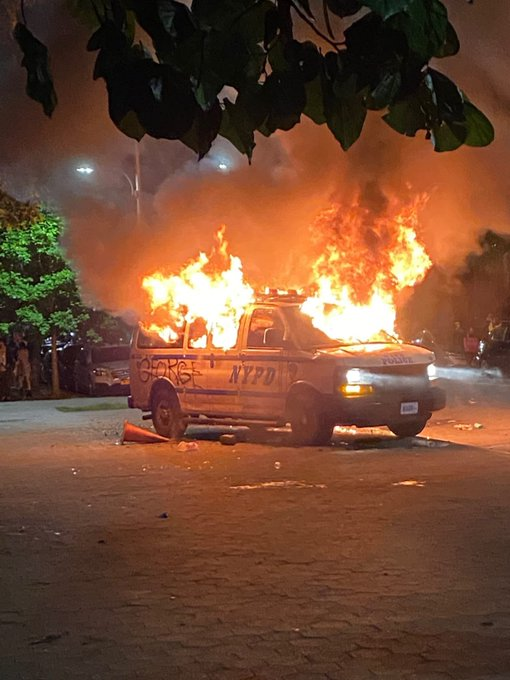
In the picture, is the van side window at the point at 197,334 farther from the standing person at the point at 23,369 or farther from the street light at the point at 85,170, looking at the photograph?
the standing person at the point at 23,369

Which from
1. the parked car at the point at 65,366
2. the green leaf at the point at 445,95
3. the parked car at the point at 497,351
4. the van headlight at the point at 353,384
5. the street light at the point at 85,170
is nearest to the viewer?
the green leaf at the point at 445,95

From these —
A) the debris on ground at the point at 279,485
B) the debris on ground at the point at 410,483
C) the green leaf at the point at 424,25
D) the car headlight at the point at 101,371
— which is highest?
the green leaf at the point at 424,25

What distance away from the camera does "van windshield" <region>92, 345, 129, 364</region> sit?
24.0 m

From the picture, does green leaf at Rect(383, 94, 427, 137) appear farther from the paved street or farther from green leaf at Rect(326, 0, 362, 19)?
the paved street

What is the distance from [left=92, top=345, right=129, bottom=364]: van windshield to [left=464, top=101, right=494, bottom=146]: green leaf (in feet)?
69.0

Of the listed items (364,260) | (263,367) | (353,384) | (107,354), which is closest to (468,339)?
(107,354)

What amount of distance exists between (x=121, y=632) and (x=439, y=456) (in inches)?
253

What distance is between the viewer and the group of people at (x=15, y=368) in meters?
23.6

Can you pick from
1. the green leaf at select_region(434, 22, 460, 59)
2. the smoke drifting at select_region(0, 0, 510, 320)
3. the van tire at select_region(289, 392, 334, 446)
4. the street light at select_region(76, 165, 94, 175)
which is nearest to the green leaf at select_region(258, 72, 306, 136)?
the green leaf at select_region(434, 22, 460, 59)

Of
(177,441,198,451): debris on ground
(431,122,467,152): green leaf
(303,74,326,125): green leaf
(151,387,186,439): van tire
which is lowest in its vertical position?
(177,441,198,451): debris on ground

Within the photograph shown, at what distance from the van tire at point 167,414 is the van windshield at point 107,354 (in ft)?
33.9

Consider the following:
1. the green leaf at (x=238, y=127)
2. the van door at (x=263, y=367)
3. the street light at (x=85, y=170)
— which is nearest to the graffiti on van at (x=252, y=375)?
the van door at (x=263, y=367)

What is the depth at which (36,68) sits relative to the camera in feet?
10.9

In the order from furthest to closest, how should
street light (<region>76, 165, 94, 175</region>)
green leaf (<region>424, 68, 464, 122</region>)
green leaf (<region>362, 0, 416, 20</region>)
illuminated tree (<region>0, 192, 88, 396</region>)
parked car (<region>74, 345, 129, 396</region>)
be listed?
parked car (<region>74, 345, 129, 396</region>)
illuminated tree (<region>0, 192, 88, 396</region>)
street light (<region>76, 165, 94, 175</region>)
green leaf (<region>424, 68, 464, 122</region>)
green leaf (<region>362, 0, 416, 20</region>)
